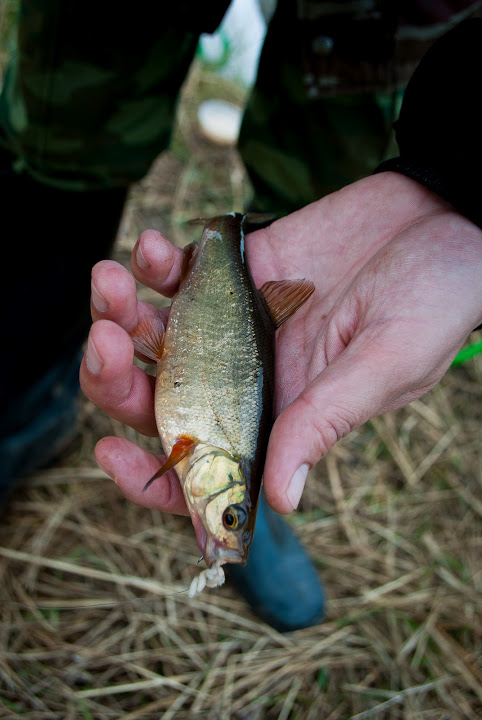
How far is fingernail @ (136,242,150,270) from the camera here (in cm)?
218

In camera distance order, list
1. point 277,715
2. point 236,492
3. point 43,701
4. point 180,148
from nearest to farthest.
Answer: point 236,492, point 43,701, point 277,715, point 180,148

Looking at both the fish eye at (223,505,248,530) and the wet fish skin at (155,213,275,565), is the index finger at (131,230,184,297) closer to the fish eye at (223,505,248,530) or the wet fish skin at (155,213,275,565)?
the wet fish skin at (155,213,275,565)

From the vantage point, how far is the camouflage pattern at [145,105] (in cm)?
256

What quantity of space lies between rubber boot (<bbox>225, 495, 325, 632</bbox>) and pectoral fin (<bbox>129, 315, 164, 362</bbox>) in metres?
1.52

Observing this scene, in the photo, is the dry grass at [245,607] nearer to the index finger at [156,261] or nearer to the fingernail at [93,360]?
the fingernail at [93,360]

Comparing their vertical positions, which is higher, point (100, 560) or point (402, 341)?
point (402, 341)

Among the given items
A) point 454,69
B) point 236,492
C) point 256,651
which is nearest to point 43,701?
point 256,651

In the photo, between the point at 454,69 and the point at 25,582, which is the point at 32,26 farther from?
the point at 25,582

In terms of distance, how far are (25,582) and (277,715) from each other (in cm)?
156

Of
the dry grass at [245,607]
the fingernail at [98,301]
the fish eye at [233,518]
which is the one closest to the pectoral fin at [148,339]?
the fingernail at [98,301]

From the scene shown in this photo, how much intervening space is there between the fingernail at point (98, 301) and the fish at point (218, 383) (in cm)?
17

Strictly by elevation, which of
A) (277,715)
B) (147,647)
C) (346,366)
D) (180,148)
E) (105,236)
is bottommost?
(277,715)

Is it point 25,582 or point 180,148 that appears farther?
point 180,148

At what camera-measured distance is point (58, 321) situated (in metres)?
3.36
